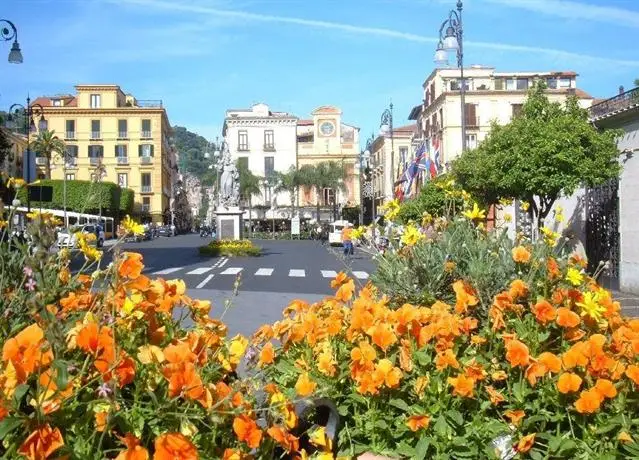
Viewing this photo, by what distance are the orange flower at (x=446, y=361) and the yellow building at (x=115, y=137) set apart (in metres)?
84.1

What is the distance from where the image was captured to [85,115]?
8519cm

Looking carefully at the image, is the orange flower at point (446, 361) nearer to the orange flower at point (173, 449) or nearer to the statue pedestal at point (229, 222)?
the orange flower at point (173, 449)

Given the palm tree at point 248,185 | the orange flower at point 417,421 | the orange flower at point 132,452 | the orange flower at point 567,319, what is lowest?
the orange flower at point 417,421

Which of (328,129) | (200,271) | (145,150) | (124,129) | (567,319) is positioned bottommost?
(200,271)

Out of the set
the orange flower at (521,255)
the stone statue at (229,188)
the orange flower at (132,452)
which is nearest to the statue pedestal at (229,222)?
the stone statue at (229,188)

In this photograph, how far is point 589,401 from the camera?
8.61 ft

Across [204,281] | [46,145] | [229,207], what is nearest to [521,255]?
[204,281]

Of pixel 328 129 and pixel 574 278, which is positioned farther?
pixel 328 129

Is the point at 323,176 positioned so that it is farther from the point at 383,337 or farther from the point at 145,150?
the point at 383,337

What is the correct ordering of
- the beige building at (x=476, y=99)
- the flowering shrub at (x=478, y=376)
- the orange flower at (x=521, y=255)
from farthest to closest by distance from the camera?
the beige building at (x=476, y=99)
the orange flower at (x=521, y=255)
the flowering shrub at (x=478, y=376)

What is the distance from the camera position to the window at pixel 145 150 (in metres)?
87.2

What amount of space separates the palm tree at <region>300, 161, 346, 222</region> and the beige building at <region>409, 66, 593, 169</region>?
22.0m

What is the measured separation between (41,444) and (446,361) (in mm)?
1606

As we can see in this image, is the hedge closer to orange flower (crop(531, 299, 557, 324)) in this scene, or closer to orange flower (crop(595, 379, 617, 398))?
orange flower (crop(531, 299, 557, 324))
